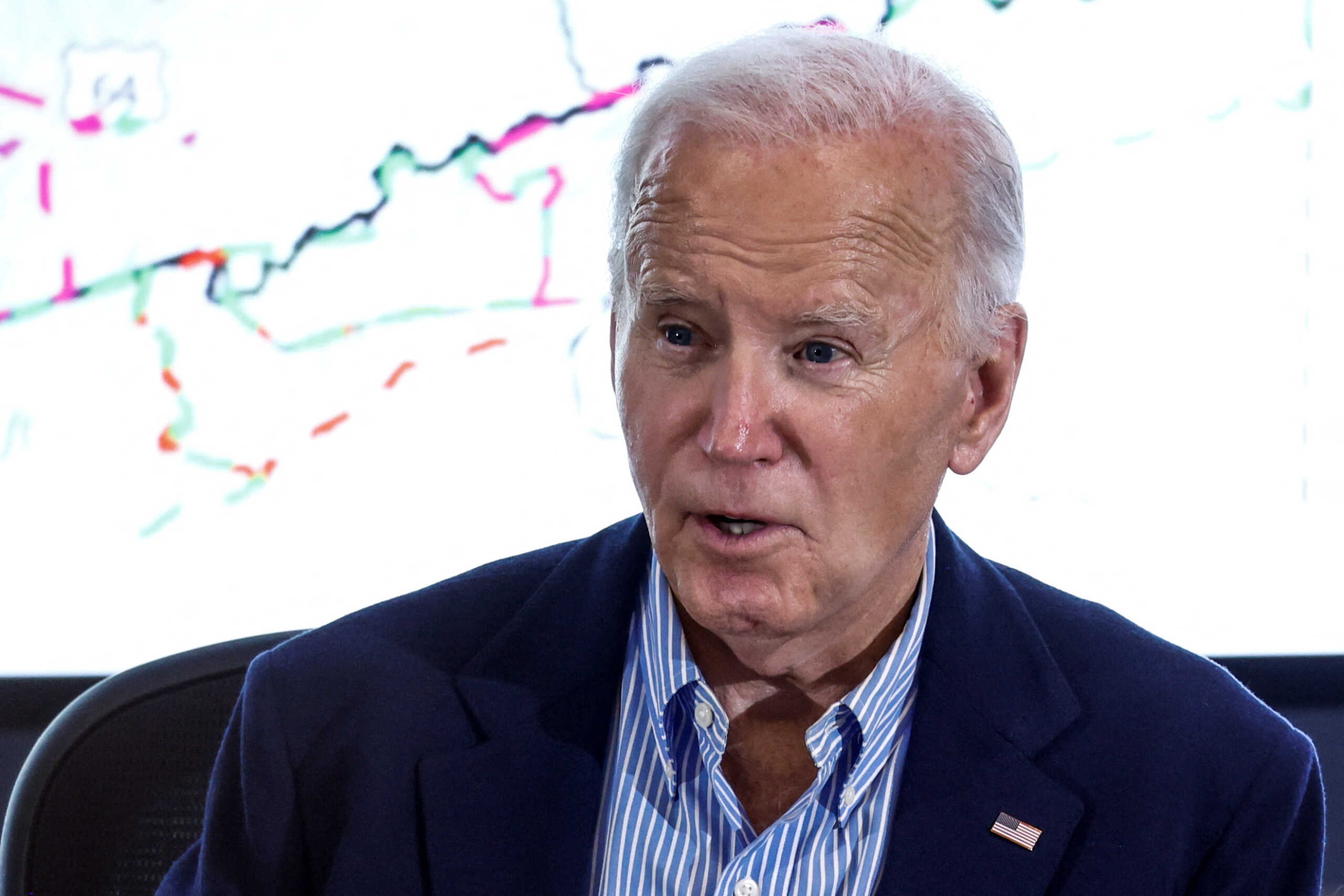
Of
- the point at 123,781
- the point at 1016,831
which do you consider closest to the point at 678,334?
the point at 1016,831

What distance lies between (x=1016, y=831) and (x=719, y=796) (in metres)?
0.27

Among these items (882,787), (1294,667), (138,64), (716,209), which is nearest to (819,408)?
(716,209)

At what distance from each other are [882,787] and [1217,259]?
1407 mm

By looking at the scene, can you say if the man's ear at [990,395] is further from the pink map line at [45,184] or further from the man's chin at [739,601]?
the pink map line at [45,184]

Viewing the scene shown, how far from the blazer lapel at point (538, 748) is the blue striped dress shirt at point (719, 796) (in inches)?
1.4

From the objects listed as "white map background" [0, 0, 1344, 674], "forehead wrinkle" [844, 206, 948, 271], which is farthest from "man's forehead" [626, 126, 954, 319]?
"white map background" [0, 0, 1344, 674]

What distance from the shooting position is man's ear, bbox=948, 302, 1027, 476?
1.20 m

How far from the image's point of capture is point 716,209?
107cm

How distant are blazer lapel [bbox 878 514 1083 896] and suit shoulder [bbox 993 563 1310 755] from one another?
0.03 metres

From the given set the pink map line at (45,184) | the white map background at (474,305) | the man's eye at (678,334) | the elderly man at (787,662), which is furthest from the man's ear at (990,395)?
the pink map line at (45,184)

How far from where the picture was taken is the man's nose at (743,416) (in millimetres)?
1045

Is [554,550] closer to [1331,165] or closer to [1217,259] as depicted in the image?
[1217,259]

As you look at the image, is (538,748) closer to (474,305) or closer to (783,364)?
(783,364)

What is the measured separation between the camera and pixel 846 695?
49.1 inches
